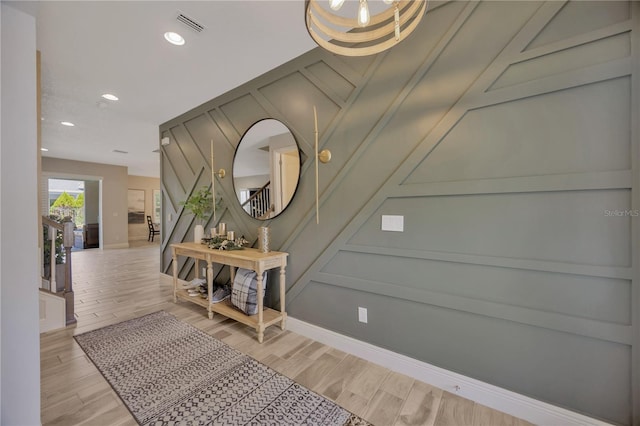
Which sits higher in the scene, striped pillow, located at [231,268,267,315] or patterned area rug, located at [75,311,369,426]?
striped pillow, located at [231,268,267,315]

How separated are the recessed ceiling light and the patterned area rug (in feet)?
8.83

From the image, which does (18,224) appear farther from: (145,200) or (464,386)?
(145,200)

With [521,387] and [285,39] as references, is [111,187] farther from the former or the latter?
[521,387]

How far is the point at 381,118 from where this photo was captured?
1.94m

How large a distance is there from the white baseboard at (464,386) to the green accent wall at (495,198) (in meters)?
0.05

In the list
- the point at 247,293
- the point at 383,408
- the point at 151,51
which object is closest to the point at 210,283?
the point at 247,293

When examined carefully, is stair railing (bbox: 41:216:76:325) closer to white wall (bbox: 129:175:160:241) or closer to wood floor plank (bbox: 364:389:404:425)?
wood floor plank (bbox: 364:389:404:425)

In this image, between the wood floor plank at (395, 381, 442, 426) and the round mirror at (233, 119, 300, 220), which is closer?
the wood floor plank at (395, 381, 442, 426)

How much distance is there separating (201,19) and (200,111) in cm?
176

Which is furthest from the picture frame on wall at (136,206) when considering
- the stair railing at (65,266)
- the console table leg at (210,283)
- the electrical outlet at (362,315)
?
the electrical outlet at (362,315)

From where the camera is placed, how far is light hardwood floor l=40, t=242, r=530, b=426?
1.47 meters

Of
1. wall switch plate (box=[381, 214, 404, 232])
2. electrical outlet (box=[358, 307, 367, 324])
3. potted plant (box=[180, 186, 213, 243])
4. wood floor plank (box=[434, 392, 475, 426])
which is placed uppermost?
potted plant (box=[180, 186, 213, 243])

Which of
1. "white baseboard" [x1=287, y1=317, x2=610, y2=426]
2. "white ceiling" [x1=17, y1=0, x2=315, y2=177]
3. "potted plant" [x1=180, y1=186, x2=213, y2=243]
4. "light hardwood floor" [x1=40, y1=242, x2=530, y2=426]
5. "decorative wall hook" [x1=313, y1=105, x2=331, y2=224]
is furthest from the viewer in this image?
"potted plant" [x1=180, y1=186, x2=213, y2=243]

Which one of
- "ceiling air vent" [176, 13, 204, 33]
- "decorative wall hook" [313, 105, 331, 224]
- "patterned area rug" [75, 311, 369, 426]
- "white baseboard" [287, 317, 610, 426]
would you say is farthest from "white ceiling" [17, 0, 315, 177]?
"white baseboard" [287, 317, 610, 426]
